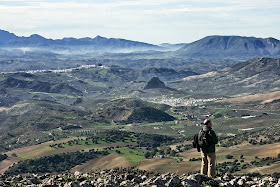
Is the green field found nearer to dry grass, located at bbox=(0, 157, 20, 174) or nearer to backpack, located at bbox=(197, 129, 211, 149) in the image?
dry grass, located at bbox=(0, 157, 20, 174)

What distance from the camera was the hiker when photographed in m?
32.8

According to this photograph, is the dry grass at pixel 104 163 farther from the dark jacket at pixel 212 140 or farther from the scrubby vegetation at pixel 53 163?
the dark jacket at pixel 212 140

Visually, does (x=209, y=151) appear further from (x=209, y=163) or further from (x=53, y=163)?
(x=53, y=163)

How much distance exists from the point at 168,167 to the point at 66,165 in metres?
49.0

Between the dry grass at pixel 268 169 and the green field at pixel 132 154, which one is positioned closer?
the dry grass at pixel 268 169

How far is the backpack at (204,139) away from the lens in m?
32.9

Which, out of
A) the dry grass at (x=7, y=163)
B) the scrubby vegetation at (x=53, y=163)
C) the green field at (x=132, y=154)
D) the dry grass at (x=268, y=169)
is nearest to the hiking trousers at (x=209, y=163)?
the dry grass at (x=268, y=169)

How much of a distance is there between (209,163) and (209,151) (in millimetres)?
1259

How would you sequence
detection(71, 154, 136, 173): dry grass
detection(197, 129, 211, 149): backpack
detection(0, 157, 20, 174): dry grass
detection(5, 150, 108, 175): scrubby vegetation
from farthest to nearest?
detection(0, 157, 20, 174): dry grass
detection(5, 150, 108, 175): scrubby vegetation
detection(71, 154, 136, 173): dry grass
detection(197, 129, 211, 149): backpack

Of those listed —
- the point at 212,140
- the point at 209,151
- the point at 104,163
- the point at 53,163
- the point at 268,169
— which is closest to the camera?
the point at 212,140

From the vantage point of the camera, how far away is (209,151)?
33.4 m

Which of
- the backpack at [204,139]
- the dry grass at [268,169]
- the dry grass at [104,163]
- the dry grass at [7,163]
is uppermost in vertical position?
the backpack at [204,139]

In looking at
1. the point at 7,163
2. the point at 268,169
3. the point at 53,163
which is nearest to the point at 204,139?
the point at 268,169

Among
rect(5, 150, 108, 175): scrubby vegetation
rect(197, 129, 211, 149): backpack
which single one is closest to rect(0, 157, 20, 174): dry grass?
rect(5, 150, 108, 175): scrubby vegetation
